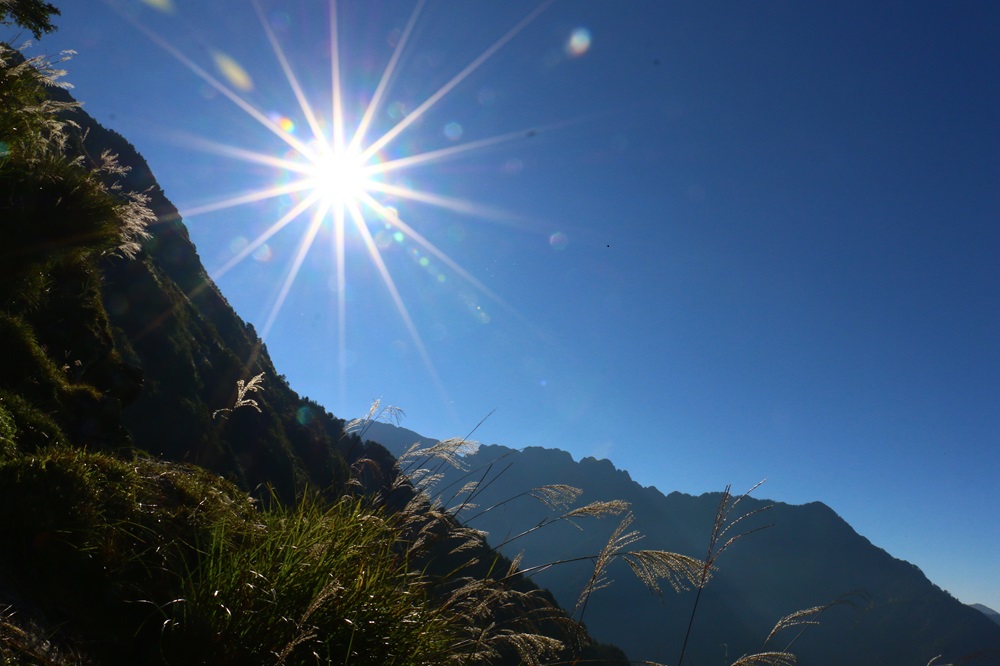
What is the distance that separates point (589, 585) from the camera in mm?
2830

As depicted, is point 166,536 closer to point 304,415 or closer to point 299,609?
Answer: point 299,609

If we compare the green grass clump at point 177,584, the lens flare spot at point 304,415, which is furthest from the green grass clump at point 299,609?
the lens flare spot at point 304,415

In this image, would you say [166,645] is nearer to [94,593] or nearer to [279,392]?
[94,593]

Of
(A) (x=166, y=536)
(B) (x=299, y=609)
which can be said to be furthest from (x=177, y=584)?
(B) (x=299, y=609)

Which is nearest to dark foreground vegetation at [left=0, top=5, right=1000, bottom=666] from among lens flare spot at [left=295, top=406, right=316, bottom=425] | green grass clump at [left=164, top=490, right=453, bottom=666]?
green grass clump at [left=164, top=490, right=453, bottom=666]

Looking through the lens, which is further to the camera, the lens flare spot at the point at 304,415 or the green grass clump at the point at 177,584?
the lens flare spot at the point at 304,415

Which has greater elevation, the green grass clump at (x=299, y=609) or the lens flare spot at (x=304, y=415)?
the lens flare spot at (x=304, y=415)

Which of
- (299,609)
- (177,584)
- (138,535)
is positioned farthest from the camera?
(138,535)

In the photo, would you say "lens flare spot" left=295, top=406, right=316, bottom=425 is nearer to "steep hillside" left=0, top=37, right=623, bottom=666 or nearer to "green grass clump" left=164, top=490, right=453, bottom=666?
"steep hillside" left=0, top=37, right=623, bottom=666

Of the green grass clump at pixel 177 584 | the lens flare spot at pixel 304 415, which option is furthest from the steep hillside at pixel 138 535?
the lens flare spot at pixel 304 415

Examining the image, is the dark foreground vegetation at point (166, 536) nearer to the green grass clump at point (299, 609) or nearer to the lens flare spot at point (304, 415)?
the green grass clump at point (299, 609)

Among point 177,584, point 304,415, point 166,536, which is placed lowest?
point 177,584

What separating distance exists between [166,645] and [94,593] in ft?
1.46

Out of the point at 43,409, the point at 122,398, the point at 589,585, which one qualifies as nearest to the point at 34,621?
the point at 589,585
